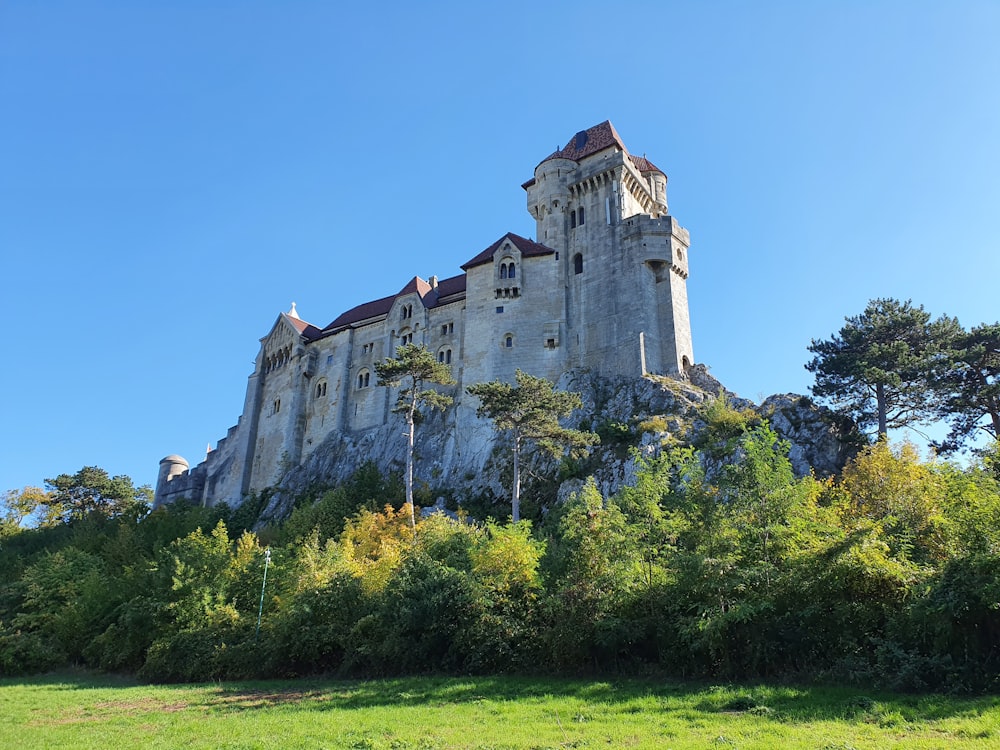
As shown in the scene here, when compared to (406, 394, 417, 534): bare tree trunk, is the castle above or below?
above

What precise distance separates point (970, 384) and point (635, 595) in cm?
2845

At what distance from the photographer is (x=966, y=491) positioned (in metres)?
17.3

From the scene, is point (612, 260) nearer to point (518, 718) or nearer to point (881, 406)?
point (881, 406)

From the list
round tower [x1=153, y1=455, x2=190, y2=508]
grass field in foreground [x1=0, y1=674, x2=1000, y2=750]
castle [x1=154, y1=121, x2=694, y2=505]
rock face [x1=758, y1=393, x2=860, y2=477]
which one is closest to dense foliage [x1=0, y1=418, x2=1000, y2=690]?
grass field in foreground [x1=0, y1=674, x2=1000, y2=750]

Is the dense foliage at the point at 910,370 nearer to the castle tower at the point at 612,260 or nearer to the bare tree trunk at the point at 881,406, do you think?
the bare tree trunk at the point at 881,406

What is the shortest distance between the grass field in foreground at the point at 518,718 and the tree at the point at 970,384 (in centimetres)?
2835

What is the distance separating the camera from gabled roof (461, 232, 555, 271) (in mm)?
55688

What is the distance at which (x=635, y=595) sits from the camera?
19.5m

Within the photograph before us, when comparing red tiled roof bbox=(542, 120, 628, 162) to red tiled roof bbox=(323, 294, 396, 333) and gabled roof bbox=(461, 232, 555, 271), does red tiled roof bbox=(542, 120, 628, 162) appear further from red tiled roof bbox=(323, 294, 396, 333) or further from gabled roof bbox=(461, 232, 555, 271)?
red tiled roof bbox=(323, 294, 396, 333)

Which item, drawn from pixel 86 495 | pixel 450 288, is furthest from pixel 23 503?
pixel 450 288

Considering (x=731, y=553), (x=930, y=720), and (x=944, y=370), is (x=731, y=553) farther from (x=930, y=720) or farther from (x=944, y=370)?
(x=944, y=370)

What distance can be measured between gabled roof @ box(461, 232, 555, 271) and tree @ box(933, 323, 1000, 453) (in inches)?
1103

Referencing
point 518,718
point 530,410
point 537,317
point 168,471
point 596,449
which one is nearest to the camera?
point 518,718

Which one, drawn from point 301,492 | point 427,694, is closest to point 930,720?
point 427,694
